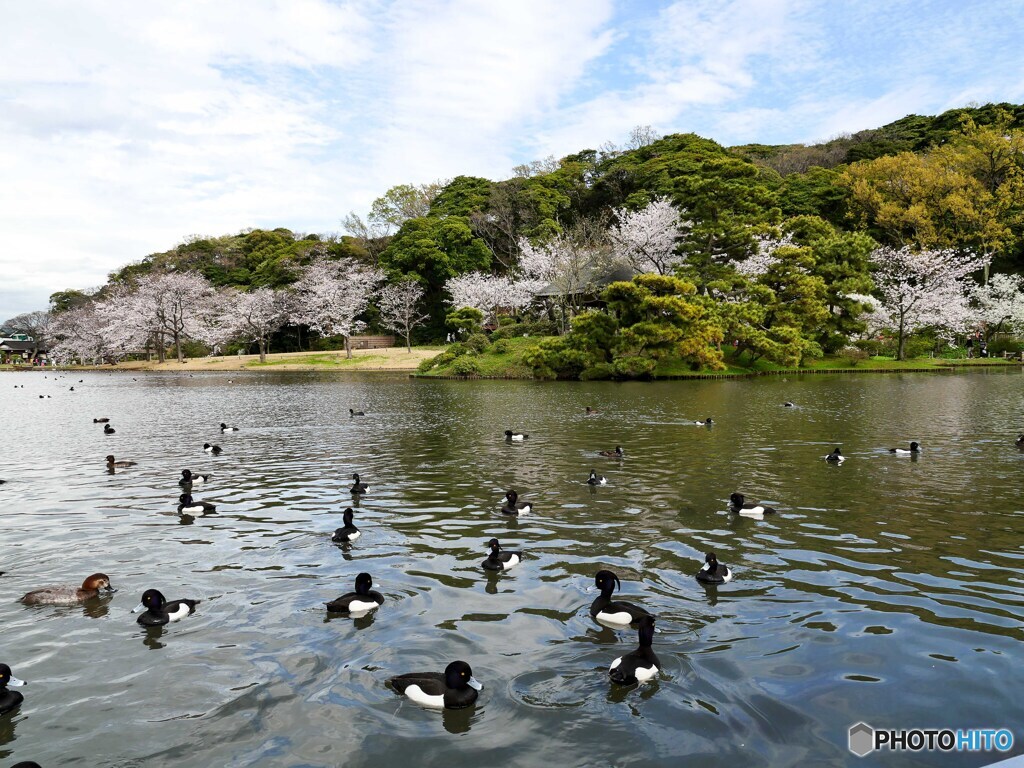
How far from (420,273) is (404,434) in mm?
55947

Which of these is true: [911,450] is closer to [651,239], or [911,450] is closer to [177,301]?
[651,239]

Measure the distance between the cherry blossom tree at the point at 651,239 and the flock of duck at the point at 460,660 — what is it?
46.4 metres

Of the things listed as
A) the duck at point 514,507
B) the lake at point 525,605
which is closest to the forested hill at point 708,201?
the lake at point 525,605

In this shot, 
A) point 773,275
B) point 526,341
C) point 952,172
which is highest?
point 952,172

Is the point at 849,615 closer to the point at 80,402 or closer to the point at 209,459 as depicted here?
the point at 209,459

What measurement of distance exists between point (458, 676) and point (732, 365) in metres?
45.0

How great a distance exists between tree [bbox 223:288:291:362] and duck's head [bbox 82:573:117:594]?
217 ft

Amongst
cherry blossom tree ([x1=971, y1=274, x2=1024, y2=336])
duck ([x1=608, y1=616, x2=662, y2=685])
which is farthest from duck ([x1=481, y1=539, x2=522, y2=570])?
cherry blossom tree ([x1=971, y1=274, x2=1024, y2=336])

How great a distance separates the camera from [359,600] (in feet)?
25.5

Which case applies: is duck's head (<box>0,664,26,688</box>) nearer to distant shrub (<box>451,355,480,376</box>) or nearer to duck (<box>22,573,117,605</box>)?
duck (<box>22,573,117,605</box>)

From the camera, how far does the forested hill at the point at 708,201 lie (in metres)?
52.9

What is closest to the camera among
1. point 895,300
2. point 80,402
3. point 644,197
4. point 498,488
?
point 498,488

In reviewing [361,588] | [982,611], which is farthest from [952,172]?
[361,588]

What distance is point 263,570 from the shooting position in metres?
9.26
